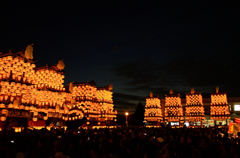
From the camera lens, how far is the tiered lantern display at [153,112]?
2217 inches

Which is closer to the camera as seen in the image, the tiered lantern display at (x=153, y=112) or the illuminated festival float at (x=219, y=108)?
the illuminated festival float at (x=219, y=108)

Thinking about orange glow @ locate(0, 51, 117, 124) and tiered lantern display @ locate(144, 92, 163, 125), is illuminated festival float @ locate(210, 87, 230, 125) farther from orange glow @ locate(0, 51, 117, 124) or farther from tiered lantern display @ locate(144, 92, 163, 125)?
orange glow @ locate(0, 51, 117, 124)

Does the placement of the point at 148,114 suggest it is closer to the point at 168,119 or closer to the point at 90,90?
the point at 168,119

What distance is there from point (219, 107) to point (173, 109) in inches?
444

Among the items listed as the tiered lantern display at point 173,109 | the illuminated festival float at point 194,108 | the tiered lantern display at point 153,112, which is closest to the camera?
the illuminated festival float at point 194,108

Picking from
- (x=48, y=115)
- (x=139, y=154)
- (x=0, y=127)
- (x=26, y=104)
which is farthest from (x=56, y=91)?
(x=139, y=154)

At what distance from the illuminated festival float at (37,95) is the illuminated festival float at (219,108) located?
26825mm

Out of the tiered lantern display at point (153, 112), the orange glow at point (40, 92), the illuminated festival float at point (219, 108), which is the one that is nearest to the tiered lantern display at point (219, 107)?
the illuminated festival float at point (219, 108)

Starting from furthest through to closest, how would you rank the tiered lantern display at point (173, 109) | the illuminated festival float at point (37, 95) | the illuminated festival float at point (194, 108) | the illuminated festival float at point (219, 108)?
the tiered lantern display at point (173, 109) < the illuminated festival float at point (194, 108) < the illuminated festival float at point (219, 108) < the illuminated festival float at point (37, 95)

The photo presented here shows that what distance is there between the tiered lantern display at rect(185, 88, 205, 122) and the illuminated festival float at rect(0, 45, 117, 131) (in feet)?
76.6

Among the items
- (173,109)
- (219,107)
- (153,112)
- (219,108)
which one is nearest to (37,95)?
(153,112)

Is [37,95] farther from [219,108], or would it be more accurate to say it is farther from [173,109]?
[219,108]

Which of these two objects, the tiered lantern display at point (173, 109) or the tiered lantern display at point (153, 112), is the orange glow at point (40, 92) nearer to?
the tiered lantern display at point (153, 112)

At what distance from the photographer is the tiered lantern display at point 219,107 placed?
48.2 meters
